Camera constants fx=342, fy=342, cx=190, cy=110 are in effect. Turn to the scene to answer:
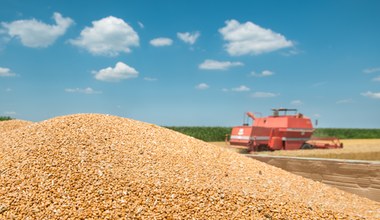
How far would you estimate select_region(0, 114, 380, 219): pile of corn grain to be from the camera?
321cm

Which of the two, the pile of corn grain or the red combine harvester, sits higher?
the red combine harvester

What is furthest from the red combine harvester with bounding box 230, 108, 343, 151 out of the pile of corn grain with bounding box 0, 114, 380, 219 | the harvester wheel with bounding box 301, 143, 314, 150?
the pile of corn grain with bounding box 0, 114, 380, 219

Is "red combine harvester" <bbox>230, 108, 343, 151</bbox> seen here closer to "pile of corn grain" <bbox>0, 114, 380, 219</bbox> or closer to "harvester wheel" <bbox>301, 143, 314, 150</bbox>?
"harvester wheel" <bbox>301, 143, 314, 150</bbox>

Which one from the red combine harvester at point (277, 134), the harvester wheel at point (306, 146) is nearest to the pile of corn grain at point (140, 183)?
the red combine harvester at point (277, 134)

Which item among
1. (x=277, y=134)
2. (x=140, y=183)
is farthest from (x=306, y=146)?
(x=140, y=183)

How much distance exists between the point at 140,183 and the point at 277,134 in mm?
8604

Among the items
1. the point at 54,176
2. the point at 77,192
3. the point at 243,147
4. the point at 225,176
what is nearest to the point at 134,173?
the point at 77,192

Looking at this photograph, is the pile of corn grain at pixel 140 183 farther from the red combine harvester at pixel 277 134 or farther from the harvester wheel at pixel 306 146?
the harvester wheel at pixel 306 146

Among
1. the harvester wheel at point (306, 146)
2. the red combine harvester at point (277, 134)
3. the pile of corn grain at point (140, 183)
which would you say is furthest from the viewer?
the harvester wheel at point (306, 146)

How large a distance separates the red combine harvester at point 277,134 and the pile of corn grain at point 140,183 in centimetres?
617

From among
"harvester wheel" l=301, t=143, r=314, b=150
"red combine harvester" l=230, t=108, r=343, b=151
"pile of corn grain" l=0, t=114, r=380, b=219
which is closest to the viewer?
"pile of corn grain" l=0, t=114, r=380, b=219

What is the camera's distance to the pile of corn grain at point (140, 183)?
10.5ft

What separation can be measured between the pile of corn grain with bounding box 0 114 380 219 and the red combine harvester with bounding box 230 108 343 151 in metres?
6.17

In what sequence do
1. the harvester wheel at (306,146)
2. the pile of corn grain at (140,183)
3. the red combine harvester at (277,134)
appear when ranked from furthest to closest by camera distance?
the harvester wheel at (306,146) → the red combine harvester at (277,134) → the pile of corn grain at (140,183)
